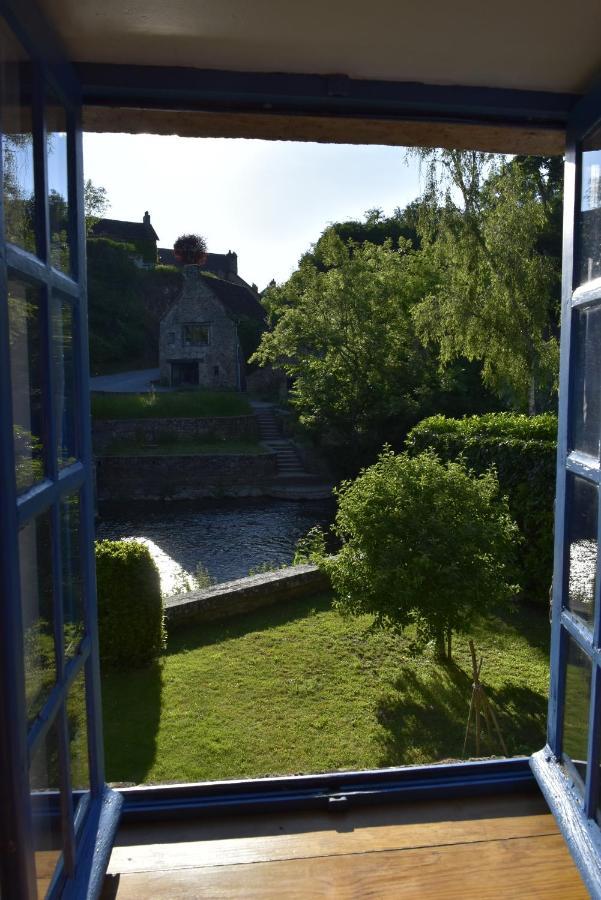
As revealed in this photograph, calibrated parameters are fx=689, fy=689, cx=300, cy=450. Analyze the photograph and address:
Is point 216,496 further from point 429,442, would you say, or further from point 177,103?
point 177,103

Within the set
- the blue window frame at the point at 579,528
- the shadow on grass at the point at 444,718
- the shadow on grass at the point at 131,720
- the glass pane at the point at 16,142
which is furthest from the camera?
the shadow on grass at the point at 444,718

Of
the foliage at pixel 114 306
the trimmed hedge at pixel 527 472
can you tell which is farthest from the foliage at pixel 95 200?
the trimmed hedge at pixel 527 472

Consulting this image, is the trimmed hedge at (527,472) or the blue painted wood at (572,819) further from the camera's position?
the trimmed hedge at (527,472)

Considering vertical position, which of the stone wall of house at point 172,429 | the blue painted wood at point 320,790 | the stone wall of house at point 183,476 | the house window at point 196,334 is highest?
the house window at point 196,334

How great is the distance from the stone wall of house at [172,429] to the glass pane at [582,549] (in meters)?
21.6

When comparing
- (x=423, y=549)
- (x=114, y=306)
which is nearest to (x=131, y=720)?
(x=423, y=549)

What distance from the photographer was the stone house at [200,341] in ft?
97.6

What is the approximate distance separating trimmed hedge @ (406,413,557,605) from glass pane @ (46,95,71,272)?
5676 mm

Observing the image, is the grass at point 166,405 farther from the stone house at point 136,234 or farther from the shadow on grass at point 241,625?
the shadow on grass at point 241,625

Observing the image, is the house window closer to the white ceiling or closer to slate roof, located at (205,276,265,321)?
slate roof, located at (205,276,265,321)

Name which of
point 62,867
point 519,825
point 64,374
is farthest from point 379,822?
point 64,374

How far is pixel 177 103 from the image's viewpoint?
6.53ft

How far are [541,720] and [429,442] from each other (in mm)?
5323

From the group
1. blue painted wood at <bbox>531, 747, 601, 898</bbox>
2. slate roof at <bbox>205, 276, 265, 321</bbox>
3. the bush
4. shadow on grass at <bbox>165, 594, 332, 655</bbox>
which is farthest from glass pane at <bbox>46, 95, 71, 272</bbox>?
slate roof at <bbox>205, 276, 265, 321</bbox>
